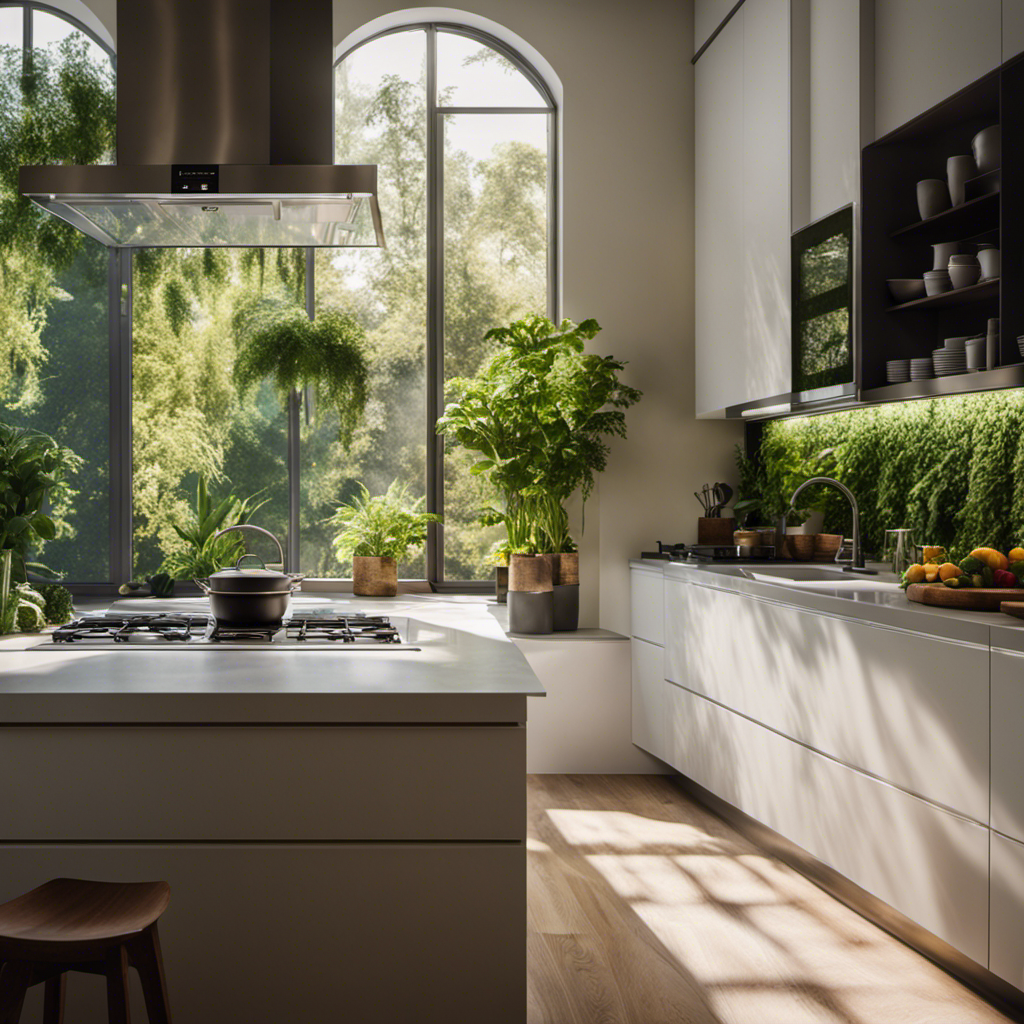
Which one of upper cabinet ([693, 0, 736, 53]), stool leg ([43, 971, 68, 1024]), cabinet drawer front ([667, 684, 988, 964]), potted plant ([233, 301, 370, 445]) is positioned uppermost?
upper cabinet ([693, 0, 736, 53])

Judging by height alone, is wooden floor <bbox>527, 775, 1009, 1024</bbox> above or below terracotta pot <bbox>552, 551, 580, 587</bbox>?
below

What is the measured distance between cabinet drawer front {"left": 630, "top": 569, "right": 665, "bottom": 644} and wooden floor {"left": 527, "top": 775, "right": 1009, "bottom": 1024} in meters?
0.81

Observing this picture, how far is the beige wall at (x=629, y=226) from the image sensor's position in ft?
14.5

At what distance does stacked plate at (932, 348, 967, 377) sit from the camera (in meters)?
2.56

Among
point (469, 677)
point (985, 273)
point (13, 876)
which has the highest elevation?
point (985, 273)

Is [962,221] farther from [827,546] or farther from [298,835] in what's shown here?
[298,835]

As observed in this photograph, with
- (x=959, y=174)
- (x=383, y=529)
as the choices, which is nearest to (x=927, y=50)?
(x=959, y=174)

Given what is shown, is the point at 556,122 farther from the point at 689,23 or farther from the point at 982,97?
the point at 982,97

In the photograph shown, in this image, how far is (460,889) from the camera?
5.16 ft

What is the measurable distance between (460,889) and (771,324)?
259 centimetres

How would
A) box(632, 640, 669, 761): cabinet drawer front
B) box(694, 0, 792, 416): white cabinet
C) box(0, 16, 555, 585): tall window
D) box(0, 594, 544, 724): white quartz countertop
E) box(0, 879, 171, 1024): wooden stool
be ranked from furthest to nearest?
1. box(0, 16, 555, 585): tall window
2. box(632, 640, 669, 761): cabinet drawer front
3. box(694, 0, 792, 416): white cabinet
4. box(0, 594, 544, 724): white quartz countertop
5. box(0, 879, 171, 1024): wooden stool

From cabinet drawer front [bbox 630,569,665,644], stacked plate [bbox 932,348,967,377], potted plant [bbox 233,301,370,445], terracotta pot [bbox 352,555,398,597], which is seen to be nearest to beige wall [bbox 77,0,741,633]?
cabinet drawer front [bbox 630,569,665,644]

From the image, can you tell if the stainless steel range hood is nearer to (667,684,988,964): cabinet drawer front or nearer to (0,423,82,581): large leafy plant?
(0,423,82,581): large leafy plant

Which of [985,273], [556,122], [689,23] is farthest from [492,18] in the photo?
[985,273]
